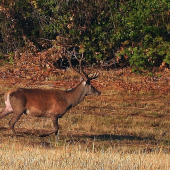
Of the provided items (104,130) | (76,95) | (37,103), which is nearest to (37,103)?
(37,103)

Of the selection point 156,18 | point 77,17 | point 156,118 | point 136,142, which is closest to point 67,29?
point 77,17

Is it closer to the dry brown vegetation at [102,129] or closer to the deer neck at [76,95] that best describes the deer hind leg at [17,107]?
the dry brown vegetation at [102,129]

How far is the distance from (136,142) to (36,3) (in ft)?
36.8

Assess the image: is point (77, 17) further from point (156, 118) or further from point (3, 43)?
point (156, 118)

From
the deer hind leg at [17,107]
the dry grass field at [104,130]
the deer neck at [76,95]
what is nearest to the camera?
the dry grass field at [104,130]

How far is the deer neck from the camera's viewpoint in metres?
12.8

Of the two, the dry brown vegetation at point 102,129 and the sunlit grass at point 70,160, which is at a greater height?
Answer: the sunlit grass at point 70,160

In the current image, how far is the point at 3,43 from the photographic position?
21938 mm

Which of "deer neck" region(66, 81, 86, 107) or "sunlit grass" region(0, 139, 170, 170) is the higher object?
"sunlit grass" region(0, 139, 170, 170)

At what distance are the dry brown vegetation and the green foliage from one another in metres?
1.10

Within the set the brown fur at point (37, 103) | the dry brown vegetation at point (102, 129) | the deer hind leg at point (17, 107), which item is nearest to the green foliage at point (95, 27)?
the dry brown vegetation at point (102, 129)

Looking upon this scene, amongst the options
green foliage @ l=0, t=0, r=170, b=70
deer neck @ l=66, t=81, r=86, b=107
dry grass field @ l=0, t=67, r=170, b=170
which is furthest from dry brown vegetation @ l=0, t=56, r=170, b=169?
green foliage @ l=0, t=0, r=170, b=70

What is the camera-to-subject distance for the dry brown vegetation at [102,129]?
8.68 m

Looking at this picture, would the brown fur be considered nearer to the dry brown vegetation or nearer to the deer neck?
the deer neck
